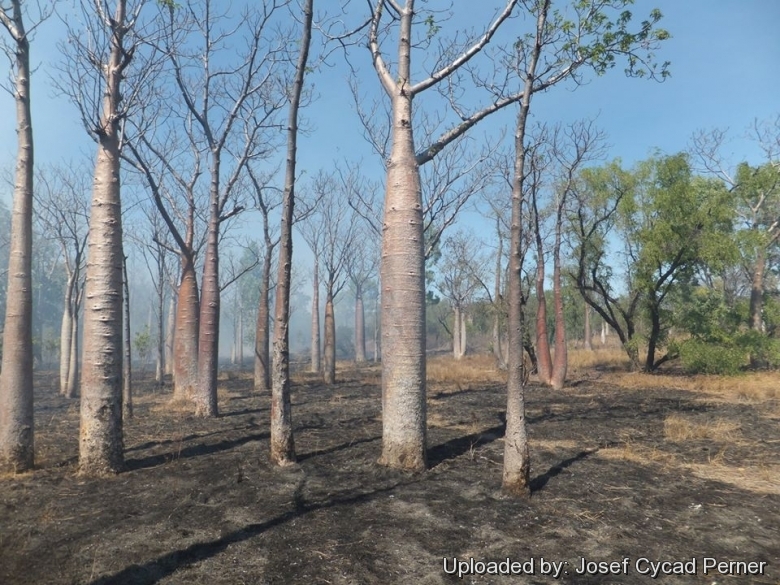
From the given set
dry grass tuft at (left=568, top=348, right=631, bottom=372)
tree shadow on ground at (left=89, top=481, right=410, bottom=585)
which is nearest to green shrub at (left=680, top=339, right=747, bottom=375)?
dry grass tuft at (left=568, top=348, right=631, bottom=372)

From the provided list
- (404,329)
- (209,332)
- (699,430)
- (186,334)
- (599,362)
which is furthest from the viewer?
(599,362)

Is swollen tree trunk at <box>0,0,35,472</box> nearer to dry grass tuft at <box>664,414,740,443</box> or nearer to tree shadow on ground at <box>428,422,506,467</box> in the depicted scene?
tree shadow on ground at <box>428,422,506,467</box>

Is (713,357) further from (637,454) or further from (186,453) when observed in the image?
(186,453)

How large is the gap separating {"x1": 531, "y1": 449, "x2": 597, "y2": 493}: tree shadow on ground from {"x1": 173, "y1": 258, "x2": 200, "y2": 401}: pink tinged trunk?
750 centimetres

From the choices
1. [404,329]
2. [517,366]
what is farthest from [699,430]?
[404,329]

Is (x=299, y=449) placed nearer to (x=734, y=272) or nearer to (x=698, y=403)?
→ (x=698, y=403)

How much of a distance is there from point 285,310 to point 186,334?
573 centimetres

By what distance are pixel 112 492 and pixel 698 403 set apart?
1076 cm

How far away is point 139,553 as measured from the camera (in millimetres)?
3492

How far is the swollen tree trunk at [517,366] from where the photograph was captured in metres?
4.63

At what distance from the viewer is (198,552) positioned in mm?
3502

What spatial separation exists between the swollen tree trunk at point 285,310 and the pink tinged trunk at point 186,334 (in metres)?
5.46

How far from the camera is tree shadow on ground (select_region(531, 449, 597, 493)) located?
4978 millimetres

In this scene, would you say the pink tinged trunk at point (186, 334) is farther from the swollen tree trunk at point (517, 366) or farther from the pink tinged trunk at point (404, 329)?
the swollen tree trunk at point (517, 366)
